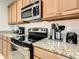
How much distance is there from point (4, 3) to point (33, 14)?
311cm

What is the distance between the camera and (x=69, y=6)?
6.44ft

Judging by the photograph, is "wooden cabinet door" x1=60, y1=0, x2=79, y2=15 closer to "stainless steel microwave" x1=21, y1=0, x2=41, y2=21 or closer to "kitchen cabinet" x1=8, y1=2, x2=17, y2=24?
"stainless steel microwave" x1=21, y1=0, x2=41, y2=21

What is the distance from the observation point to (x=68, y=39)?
7.43 ft

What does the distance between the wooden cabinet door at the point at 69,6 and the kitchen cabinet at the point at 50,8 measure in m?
0.15

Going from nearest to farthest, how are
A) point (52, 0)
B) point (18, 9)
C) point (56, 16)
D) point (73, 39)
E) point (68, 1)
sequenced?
point (68, 1) < point (73, 39) < point (56, 16) < point (52, 0) < point (18, 9)

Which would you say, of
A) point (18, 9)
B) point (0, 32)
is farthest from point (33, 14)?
point (0, 32)

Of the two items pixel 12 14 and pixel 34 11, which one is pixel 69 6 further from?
pixel 12 14

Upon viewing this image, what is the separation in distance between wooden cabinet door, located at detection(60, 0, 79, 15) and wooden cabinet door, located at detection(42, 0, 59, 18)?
0.49 ft

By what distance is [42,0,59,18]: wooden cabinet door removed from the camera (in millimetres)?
2299

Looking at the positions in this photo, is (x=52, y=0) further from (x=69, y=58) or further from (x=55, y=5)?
(x=69, y=58)

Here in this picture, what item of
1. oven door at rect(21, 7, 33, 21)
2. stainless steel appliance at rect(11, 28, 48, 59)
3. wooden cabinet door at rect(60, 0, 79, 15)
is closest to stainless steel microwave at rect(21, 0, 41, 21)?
oven door at rect(21, 7, 33, 21)

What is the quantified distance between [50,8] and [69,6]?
22.7 inches

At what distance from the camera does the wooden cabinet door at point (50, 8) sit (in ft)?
7.54

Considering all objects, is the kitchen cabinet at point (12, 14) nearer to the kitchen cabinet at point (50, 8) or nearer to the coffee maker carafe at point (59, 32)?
the kitchen cabinet at point (50, 8)
